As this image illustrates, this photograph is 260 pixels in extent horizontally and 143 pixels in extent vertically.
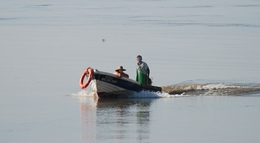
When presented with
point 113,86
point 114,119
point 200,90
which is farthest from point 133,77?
point 114,119

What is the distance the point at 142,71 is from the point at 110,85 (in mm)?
1212

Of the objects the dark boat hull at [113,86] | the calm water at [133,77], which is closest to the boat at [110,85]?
the dark boat hull at [113,86]

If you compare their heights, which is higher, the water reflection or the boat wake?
the boat wake

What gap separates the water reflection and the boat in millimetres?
357

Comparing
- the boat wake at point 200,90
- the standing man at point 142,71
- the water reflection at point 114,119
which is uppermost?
the standing man at point 142,71

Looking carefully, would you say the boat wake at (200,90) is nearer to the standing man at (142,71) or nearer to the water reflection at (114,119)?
the standing man at (142,71)

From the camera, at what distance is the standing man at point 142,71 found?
23500 mm

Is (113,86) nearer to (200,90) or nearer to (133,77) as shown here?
(200,90)

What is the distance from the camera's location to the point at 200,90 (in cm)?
2573

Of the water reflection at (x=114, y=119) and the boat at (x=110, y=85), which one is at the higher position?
the boat at (x=110, y=85)

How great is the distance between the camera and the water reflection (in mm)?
16688

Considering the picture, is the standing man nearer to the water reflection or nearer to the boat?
the boat

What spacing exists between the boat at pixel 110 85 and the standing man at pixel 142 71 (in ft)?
0.91

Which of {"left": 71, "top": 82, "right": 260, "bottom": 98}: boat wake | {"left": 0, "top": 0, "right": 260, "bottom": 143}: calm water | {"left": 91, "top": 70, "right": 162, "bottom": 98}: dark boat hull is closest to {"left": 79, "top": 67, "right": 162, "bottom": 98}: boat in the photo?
{"left": 91, "top": 70, "right": 162, "bottom": 98}: dark boat hull
